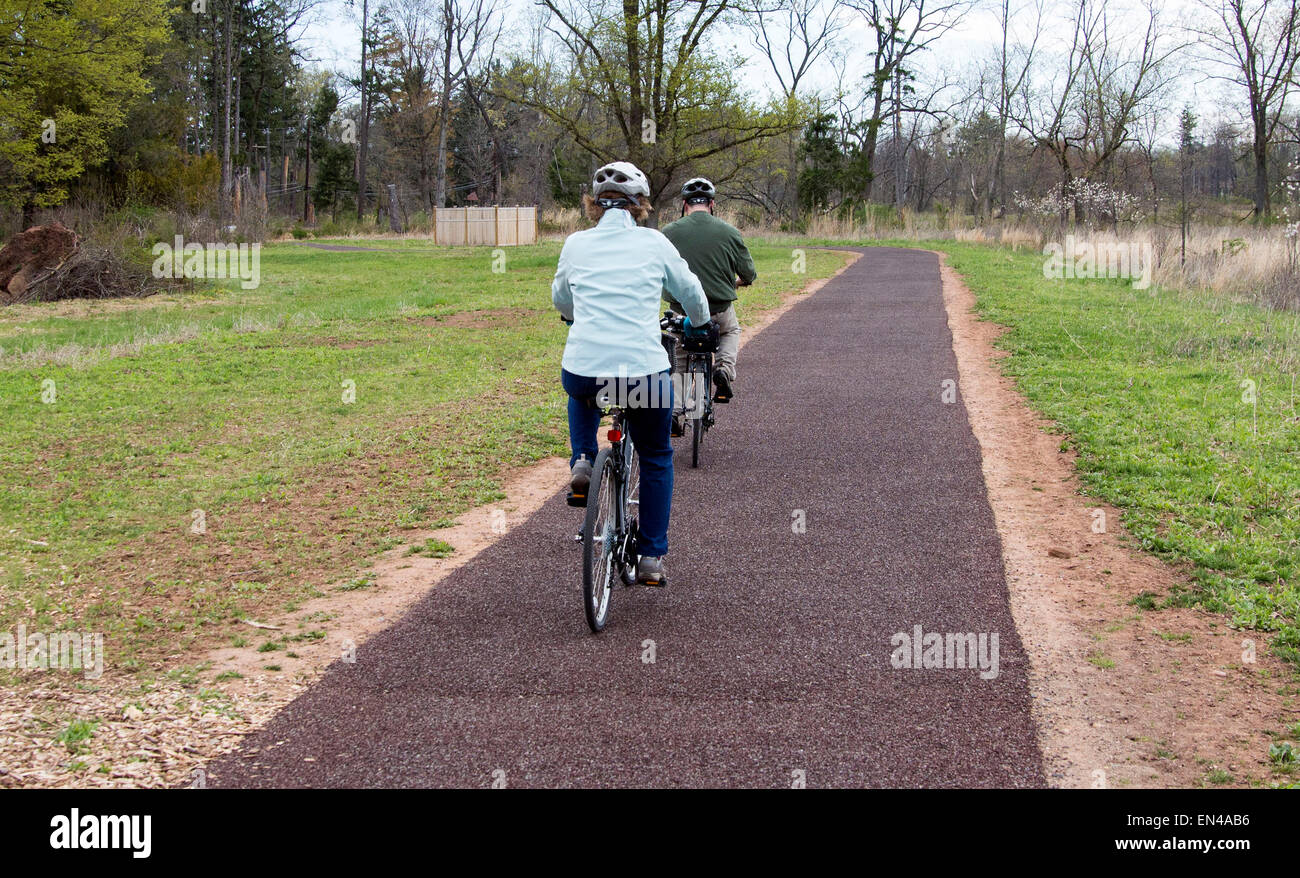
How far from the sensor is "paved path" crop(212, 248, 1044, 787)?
3861 mm

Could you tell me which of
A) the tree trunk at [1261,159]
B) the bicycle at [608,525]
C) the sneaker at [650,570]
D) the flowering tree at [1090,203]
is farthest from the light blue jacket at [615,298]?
the tree trunk at [1261,159]

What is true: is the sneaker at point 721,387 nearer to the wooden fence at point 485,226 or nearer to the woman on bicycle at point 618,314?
the woman on bicycle at point 618,314

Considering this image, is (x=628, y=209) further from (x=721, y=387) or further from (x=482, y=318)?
(x=482, y=318)

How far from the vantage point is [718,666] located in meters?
4.73

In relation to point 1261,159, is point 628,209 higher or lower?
lower

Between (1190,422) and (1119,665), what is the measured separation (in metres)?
5.01

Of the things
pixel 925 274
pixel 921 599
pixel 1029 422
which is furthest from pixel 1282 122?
pixel 921 599

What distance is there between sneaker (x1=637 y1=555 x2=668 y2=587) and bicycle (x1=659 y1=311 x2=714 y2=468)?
2753mm

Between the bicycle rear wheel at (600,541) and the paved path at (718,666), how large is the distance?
173mm

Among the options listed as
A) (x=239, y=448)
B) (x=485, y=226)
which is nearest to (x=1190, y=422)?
(x=239, y=448)

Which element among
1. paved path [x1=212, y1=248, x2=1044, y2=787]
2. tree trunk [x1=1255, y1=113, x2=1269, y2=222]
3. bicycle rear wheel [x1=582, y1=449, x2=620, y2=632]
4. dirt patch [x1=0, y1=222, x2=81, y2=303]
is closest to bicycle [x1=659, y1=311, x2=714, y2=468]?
paved path [x1=212, y1=248, x2=1044, y2=787]

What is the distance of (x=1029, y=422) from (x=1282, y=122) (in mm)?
39641

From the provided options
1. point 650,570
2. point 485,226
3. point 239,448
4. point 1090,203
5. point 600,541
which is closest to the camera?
point 600,541

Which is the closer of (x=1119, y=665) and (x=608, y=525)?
(x=1119, y=665)
